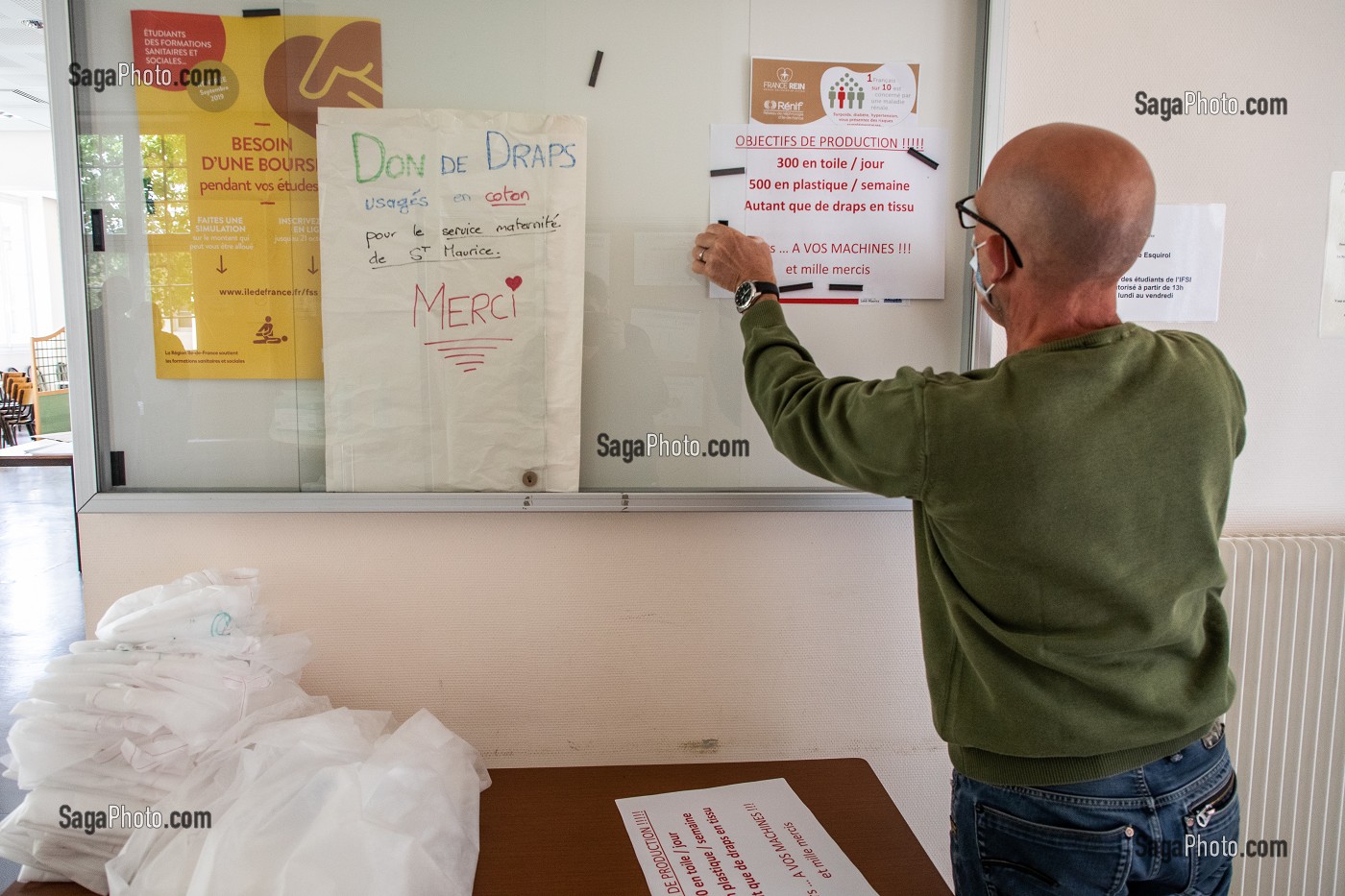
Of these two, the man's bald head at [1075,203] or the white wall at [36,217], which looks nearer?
the man's bald head at [1075,203]

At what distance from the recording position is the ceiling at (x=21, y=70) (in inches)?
193

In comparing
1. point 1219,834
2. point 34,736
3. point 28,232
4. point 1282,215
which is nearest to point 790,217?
point 1282,215

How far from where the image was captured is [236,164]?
139cm

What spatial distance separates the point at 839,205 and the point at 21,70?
8373 millimetres

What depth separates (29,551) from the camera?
5.39 m

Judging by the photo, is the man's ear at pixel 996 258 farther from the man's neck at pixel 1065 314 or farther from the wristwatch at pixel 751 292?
the wristwatch at pixel 751 292

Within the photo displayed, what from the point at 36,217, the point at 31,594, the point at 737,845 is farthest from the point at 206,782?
the point at 36,217

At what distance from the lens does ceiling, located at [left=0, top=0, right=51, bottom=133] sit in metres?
4.89

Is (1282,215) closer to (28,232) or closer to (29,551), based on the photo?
(29,551)

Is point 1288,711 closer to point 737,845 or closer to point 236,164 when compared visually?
point 737,845

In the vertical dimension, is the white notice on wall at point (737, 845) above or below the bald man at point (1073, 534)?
below

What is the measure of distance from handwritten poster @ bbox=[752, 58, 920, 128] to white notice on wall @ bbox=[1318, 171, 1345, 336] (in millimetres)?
934

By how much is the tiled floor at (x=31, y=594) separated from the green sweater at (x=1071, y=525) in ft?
9.59

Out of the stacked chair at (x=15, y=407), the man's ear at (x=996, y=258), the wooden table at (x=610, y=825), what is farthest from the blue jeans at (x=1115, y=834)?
the stacked chair at (x=15, y=407)
